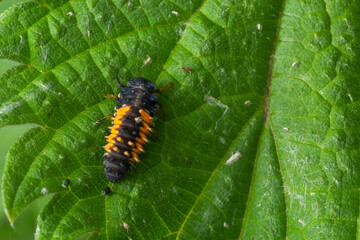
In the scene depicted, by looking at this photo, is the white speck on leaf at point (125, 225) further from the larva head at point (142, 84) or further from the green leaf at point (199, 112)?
the larva head at point (142, 84)

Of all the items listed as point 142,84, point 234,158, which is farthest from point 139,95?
point 234,158

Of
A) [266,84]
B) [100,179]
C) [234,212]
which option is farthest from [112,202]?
[266,84]

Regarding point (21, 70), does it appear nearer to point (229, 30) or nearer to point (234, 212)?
point (229, 30)

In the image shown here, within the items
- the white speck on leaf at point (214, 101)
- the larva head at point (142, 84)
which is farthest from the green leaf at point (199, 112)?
the larva head at point (142, 84)

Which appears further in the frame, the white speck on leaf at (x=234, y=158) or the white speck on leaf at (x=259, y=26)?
the white speck on leaf at (x=259, y=26)

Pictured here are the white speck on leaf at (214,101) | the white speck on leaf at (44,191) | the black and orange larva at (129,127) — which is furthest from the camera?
the white speck on leaf at (214,101)

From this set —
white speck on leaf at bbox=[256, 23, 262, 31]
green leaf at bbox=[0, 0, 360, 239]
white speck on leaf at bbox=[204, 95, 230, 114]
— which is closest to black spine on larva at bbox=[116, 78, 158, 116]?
green leaf at bbox=[0, 0, 360, 239]

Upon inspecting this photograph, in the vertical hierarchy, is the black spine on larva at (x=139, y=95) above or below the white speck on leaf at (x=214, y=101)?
above
